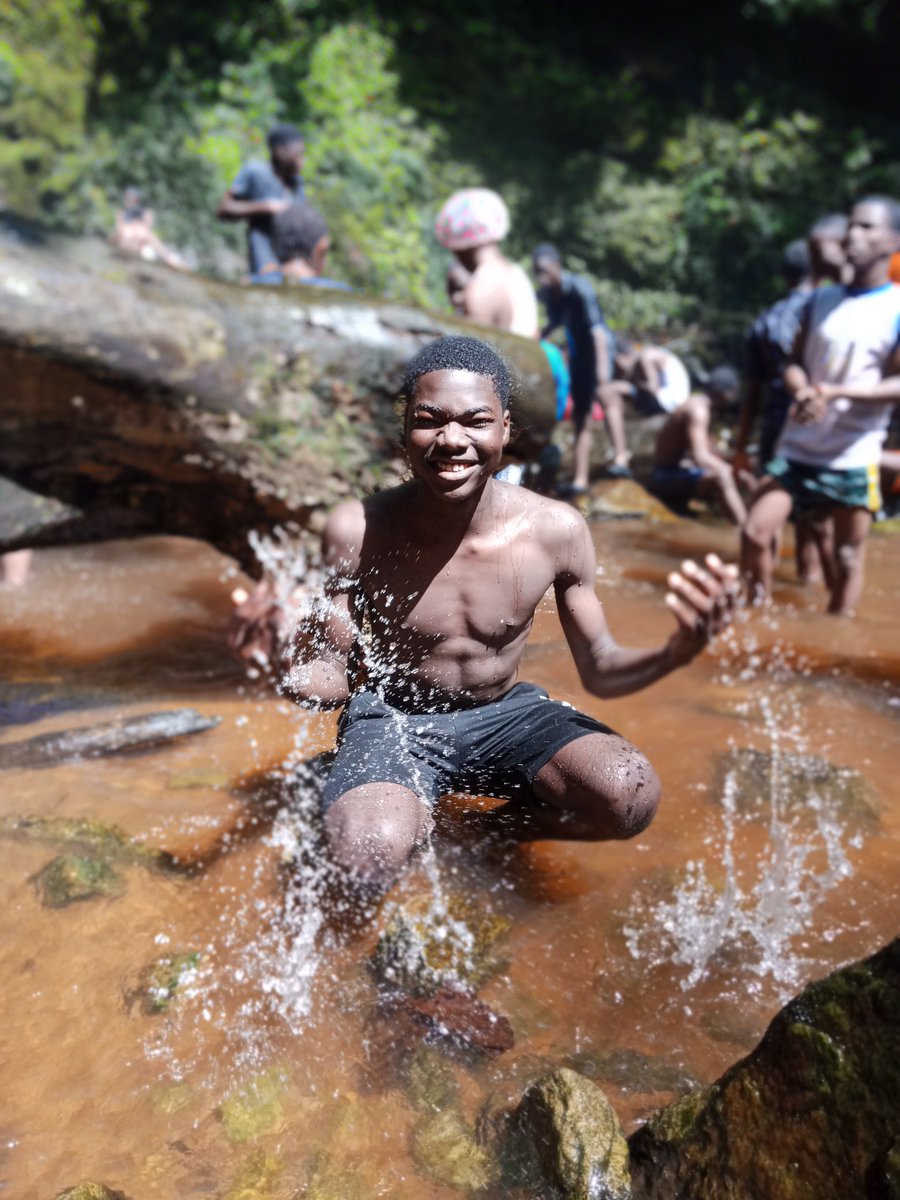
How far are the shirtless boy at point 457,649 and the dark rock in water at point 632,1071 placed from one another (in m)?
0.53

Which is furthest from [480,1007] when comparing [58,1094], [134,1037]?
[58,1094]

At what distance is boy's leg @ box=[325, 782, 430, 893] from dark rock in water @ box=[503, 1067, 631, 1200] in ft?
1.88

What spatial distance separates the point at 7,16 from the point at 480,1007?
51.3ft

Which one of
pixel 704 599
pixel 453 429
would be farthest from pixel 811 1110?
pixel 453 429

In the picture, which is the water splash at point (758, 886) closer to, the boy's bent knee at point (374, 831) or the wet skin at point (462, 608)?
the wet skin at point (462, 608)

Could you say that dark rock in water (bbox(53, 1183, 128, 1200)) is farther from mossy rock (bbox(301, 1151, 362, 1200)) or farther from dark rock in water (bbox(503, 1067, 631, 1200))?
dark rock in water (bbox(503, 1067, 631, 1200))

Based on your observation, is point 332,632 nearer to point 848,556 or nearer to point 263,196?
point 848,556

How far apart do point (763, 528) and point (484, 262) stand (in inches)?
74.2

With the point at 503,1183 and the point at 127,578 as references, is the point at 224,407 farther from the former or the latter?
the point at 503,1183

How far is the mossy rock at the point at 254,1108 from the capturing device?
1.70 m

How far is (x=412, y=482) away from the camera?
2.36m

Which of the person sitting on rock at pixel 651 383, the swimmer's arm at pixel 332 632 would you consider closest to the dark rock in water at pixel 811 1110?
the swimmer's arm at pixel 332 632

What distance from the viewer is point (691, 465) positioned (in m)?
8.05

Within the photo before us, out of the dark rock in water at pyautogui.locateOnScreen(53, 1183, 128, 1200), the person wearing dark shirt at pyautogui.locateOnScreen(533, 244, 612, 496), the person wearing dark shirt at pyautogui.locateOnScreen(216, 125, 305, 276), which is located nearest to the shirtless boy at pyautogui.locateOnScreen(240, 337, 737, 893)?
the dark rock in water at pyautogui.locateOnScreen(53, 1183, 128, 1200)
